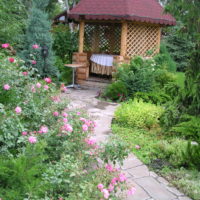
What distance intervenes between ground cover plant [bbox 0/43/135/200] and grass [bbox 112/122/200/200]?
79 cm

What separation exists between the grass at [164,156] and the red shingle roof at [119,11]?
4.83m

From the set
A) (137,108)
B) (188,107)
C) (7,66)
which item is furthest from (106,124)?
(7,66)

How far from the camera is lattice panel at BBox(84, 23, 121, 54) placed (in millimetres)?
11977

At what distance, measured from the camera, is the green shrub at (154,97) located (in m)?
7.27

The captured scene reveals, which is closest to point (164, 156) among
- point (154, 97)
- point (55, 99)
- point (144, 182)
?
point (144, 182)

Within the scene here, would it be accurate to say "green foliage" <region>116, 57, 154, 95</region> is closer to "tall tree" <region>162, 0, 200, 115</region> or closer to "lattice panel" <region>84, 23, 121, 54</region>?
"tall tree" <region>162, 0, 200, 115</region>

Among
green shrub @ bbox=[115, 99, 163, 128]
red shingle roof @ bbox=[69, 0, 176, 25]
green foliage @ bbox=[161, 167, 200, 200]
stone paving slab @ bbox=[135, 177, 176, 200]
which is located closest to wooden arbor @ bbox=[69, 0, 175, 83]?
red shingle roof @ bbox=[69, 0, 176, 25]

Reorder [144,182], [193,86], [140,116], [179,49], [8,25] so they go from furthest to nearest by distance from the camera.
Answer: [179,49] < [8,25] < [140,116] < [193,86] < [144,182]

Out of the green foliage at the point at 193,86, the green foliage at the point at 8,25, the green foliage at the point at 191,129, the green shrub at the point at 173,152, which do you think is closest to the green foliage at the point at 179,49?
the green foliage at the point at 8,25

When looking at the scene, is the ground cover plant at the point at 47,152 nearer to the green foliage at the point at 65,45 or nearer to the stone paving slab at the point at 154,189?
the stone paving slab at the point at 154,189

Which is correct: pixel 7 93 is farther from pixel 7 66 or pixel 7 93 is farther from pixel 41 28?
pixel 41 28

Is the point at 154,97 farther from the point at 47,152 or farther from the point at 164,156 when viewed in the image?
the point at 47,152

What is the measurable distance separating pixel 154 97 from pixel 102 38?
5.63m

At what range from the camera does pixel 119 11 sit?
925 centimetres
